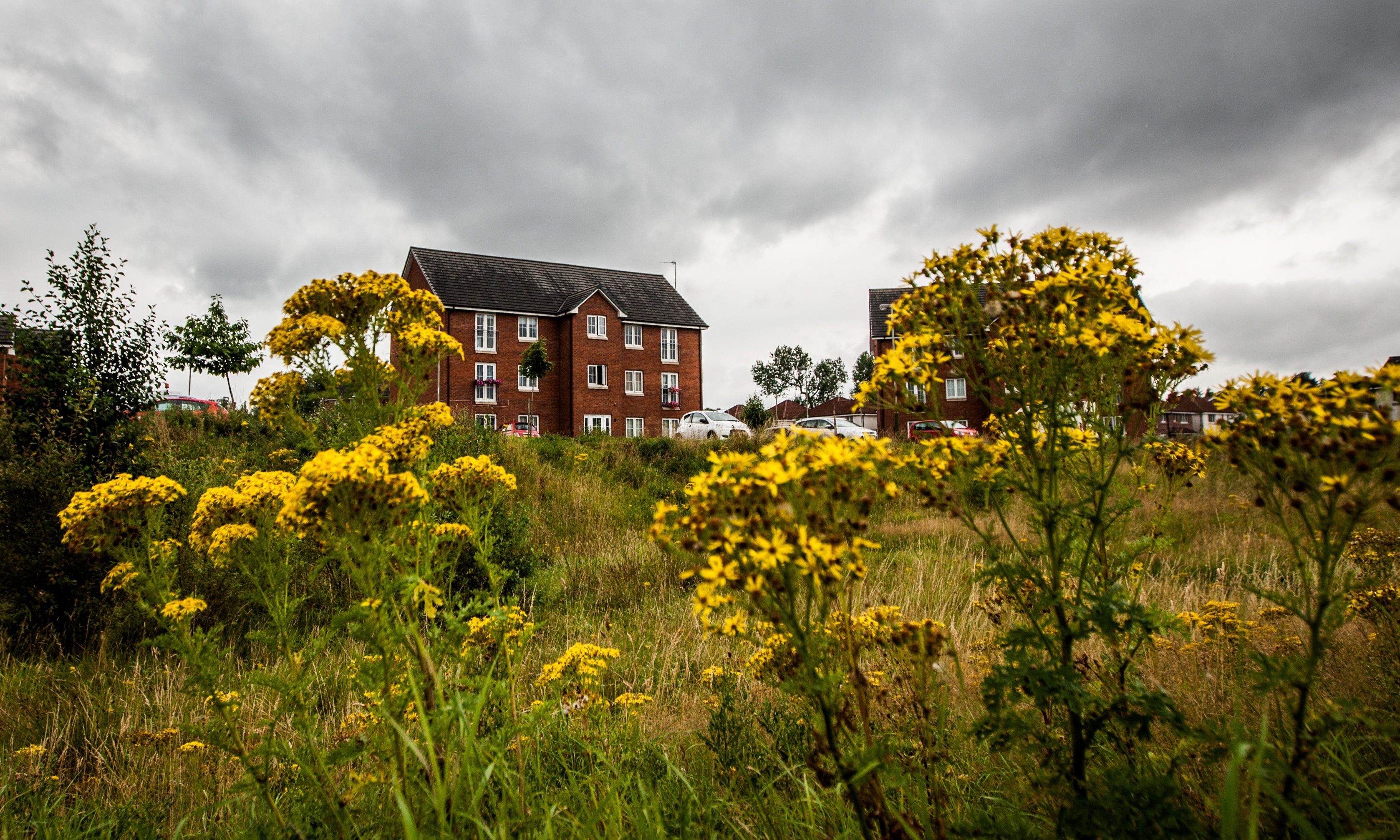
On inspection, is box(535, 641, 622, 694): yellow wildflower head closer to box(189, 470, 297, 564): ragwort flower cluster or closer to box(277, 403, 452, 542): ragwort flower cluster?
box(277, 403, 452, 542): ragwort flower cluster

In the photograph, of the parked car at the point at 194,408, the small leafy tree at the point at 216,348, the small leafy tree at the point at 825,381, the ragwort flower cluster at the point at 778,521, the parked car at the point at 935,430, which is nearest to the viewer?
the ragwort flower cluster at the point at 778,521

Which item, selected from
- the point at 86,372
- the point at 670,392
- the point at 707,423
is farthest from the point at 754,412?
the point at 86,372

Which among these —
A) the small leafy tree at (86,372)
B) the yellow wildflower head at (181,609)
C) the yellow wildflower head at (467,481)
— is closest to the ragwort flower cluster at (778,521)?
the yellow wildflower head at (467,481)

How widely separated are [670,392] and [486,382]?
1071 centimetres

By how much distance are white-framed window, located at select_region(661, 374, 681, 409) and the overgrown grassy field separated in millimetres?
32668

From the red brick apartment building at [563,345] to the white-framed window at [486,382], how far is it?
50 millimetres

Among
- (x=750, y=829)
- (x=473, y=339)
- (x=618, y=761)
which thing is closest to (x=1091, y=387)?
(x=750, y=829)

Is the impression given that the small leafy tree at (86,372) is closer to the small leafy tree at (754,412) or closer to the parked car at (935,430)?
the parked car at (935,430)

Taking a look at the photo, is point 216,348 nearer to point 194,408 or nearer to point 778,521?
point 194,408

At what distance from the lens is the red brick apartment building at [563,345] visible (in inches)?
1395

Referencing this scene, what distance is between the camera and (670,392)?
39.9 meters

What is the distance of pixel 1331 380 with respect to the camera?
5.77 ft

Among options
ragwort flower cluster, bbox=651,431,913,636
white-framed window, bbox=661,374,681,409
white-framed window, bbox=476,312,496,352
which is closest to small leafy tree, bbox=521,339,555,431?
white-framed window, bbox=476,312,496,352

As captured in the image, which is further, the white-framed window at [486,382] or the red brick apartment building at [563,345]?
the red brick apartment building at [563,345]
